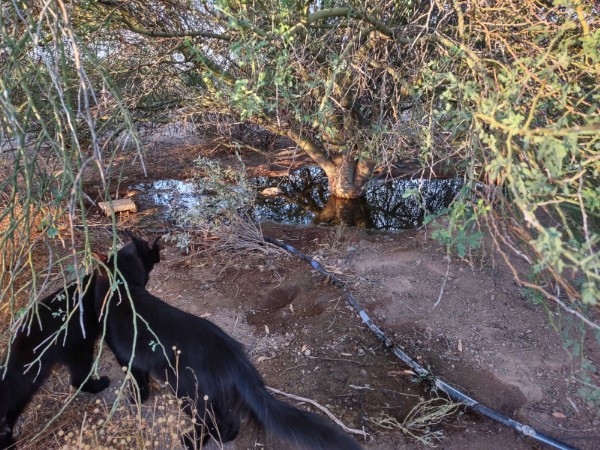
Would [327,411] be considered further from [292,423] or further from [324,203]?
[324,203]

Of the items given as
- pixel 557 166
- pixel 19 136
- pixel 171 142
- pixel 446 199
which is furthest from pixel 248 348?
pixel 171 142

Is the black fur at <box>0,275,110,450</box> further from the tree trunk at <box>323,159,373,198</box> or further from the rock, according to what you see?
the rock

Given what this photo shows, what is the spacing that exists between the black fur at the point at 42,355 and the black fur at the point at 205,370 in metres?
0.27

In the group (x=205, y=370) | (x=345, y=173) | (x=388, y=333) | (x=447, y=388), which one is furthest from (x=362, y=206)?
(x=205, y=370)

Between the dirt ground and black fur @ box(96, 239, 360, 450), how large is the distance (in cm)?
33

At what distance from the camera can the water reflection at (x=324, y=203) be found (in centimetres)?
832

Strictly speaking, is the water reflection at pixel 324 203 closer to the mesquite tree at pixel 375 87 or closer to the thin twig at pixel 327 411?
the mesquite tree at pixel 375 87

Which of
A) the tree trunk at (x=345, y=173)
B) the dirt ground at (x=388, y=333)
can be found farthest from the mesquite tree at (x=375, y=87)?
the dirt ground at (x=388, y=333)

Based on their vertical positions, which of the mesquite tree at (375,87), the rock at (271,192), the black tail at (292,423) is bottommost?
the rock at (271,192)

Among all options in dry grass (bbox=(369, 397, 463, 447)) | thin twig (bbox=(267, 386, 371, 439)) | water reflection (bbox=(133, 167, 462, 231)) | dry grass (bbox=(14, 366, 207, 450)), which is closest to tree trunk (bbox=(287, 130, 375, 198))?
water reflection (bbox=(133, 167, 462, 231))

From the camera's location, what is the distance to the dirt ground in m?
3.29

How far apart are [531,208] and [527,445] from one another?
2.36 meters

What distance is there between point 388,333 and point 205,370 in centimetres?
210

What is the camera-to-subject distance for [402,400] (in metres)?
3.55
